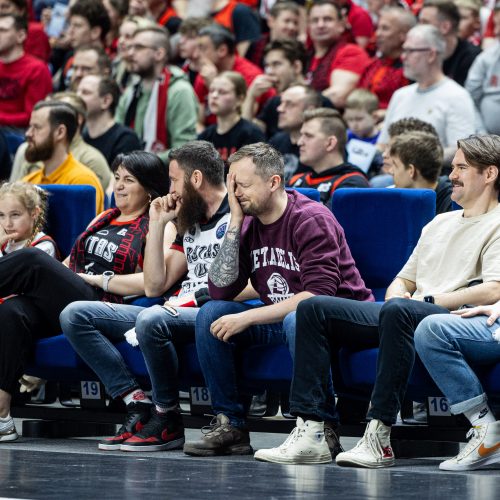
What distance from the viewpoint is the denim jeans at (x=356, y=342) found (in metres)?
4.06

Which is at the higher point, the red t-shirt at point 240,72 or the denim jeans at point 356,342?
the red t-shirt at point 240,72

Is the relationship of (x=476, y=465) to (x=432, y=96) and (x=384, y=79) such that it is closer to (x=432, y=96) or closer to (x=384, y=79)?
(x=432, y=96)

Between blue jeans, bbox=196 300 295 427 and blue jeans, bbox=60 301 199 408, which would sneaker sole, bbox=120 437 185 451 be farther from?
blue jeans, bbox=196 300 295 427

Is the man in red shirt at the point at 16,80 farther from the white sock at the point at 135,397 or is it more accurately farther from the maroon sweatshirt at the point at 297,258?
the maroon sweatshirt at the point at 297,258

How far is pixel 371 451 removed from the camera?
4.11 metres

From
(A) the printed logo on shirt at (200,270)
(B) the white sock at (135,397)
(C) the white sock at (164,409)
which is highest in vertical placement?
(A) the printed logo on shirt at (200,270)

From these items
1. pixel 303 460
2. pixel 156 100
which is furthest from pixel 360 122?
pixel 303 460

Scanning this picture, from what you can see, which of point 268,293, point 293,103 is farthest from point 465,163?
point 293,103

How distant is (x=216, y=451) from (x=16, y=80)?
4895mm

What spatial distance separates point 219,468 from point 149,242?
1177 mm

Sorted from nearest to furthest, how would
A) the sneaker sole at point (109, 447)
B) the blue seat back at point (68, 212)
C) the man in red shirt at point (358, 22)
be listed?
the sneaker sole at point (109, 447)
the blue seat back at point (68, 212)
the man in red shirt at point (358, 22)

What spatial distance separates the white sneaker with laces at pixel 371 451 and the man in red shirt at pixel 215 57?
4.94 m

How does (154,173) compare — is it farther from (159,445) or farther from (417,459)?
(417,459)

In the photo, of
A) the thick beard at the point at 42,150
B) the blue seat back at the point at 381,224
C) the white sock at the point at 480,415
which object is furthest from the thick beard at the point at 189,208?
the thick beard at the point at 42,150
